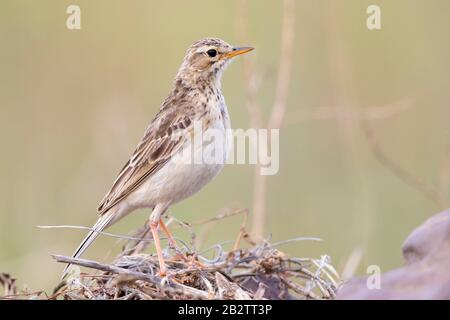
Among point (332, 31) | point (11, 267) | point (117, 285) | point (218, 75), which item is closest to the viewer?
point (117, 285)

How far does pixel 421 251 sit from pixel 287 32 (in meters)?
4.02

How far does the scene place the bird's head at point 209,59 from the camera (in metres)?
7.86

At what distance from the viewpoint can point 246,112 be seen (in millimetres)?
11438

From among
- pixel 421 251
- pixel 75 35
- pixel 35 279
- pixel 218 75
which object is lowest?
pixel 35 279

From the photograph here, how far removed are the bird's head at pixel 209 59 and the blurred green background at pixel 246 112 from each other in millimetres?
1151

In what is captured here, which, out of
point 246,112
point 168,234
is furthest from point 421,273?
point 246,112

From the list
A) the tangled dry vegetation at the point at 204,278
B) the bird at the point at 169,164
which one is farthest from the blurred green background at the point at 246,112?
the tangled dry vegetation at the point at 204,278

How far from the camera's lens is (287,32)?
8867 mm

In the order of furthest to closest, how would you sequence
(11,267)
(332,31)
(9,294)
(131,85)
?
(131,85)
(332,31)
(11,267)
(9,294)

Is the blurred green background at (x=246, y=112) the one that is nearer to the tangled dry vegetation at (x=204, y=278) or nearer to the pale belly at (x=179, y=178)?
the pale belly at (x=179, y=178)

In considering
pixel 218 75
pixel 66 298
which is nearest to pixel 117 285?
pixel 66 298

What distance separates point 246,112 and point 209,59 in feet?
11.8
